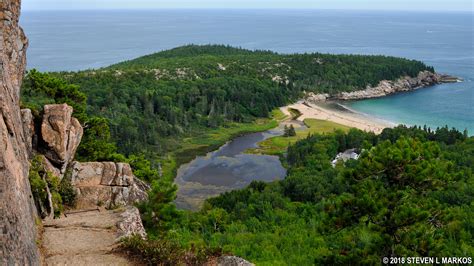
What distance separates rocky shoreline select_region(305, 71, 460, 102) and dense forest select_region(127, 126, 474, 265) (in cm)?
6083

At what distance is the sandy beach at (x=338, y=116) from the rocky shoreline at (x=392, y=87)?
9.34m

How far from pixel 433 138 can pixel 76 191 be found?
56.7 metres

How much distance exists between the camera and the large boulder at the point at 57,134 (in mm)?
24094

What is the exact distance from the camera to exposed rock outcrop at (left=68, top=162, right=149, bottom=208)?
81.4 ft

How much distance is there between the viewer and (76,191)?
24594 millimetres

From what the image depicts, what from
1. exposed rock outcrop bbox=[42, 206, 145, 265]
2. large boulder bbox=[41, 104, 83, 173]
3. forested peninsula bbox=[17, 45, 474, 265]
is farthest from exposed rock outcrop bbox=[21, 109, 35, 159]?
exposed rock outcrop bbox=[42, 206, 145, 265]

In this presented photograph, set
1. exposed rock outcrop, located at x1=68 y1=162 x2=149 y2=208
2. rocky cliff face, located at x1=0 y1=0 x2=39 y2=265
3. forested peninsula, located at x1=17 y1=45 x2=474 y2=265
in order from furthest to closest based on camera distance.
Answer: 1. exposed rock outcrop, located at x1=68 y1=162 x2=149 y2=208
2. forested peninsula, located at x1=17 y1=45 x2=474 y2=265
3. rocky cliff face, located at x1=0 y1=0 x2=39 y2=265

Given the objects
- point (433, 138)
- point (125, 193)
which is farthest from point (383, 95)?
point (125, 193)

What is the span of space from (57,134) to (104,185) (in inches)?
142

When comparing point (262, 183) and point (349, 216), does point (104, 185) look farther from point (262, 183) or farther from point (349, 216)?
point (262, 183)

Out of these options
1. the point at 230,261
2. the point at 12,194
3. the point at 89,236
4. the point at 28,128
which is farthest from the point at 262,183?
the point at 12,194

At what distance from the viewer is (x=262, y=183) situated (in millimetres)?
50906

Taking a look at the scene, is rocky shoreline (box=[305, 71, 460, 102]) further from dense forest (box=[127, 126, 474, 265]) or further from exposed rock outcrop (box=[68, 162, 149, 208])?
exposed rock outcrop (box=[68, 162, 149, 208])

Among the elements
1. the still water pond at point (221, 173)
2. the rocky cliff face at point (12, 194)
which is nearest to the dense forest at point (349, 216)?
the rocky cliff face at point (12, 194)
